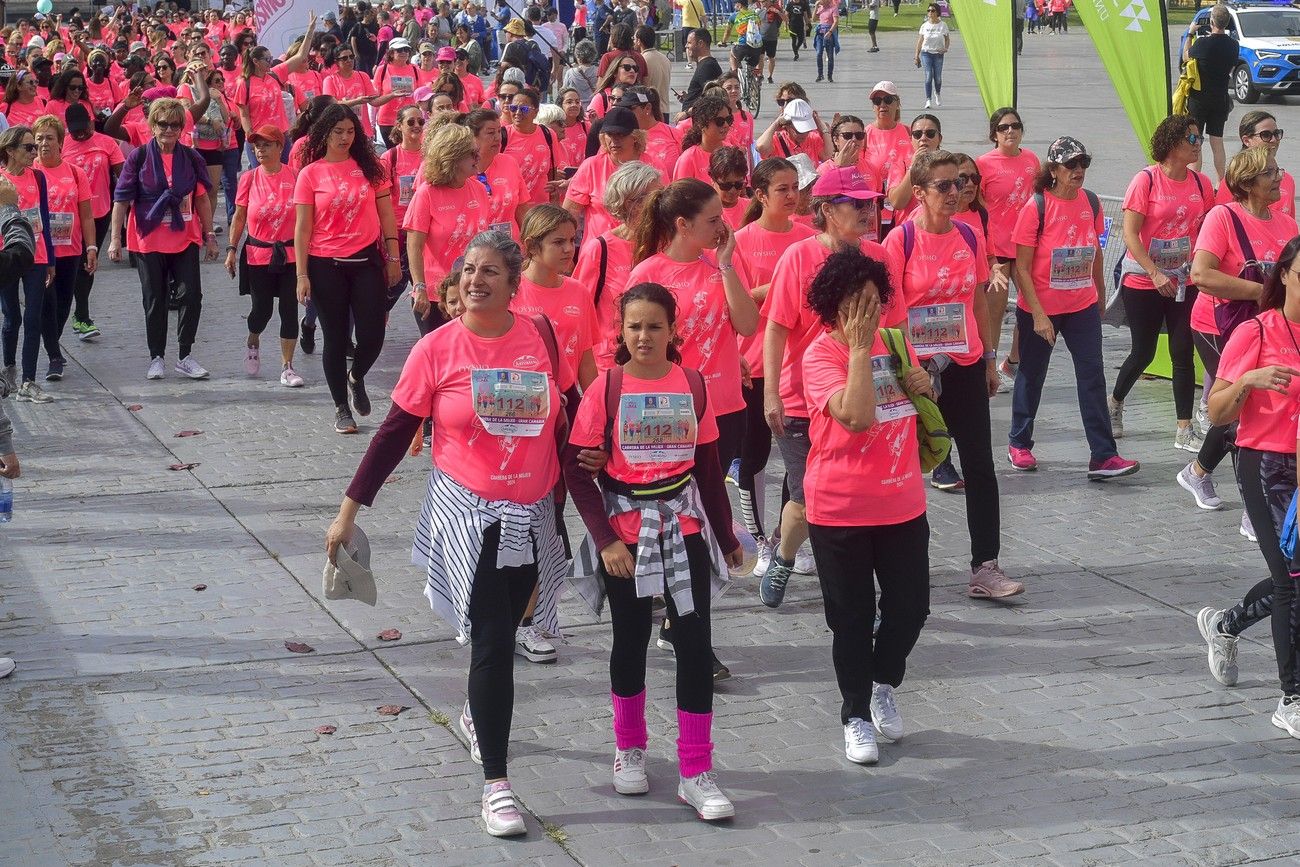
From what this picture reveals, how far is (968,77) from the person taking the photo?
37625mm

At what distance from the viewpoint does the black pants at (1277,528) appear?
585cm

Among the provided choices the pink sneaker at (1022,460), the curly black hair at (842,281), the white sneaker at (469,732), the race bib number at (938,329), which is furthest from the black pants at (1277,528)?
the pink sneaker at (1022,460)

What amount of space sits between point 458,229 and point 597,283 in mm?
2214

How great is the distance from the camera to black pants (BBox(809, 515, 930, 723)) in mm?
5586

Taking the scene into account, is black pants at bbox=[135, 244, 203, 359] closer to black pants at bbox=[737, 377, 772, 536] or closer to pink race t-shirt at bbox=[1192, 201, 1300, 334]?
black pants at bbox=[737, 377, 772, 536]

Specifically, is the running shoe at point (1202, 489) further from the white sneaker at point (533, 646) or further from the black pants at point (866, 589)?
the white sneaker at point (533, 646)

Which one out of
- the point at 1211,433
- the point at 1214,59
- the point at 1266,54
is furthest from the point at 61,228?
the point at 1266,54

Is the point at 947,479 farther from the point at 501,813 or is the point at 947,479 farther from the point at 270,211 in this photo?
the point at 270,211

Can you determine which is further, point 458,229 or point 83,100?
point 83,100

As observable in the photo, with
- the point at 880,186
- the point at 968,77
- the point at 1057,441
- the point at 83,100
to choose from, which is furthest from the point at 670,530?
the point at 968,77

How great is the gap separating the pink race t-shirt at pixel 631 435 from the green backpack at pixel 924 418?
791 millimetres

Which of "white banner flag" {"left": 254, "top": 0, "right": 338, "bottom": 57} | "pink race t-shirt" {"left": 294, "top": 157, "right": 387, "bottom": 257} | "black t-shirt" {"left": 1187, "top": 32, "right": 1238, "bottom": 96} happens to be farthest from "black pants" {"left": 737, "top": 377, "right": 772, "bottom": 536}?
"white banner flag" {"left": 254, "top": 0, "right": 338, "bottom": 57}

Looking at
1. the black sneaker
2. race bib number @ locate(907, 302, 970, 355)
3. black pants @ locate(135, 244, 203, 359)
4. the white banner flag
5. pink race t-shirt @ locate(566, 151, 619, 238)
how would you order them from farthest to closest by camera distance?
the white banner flag → black pants @ locate(135, 244, 203, 359) → the black sneaker → pink race t-shirt @ locate(566, 151, 619, 238) → race bib number @ locate(907, 302, 970, 355)

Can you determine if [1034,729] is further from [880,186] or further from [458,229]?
[880,186]
